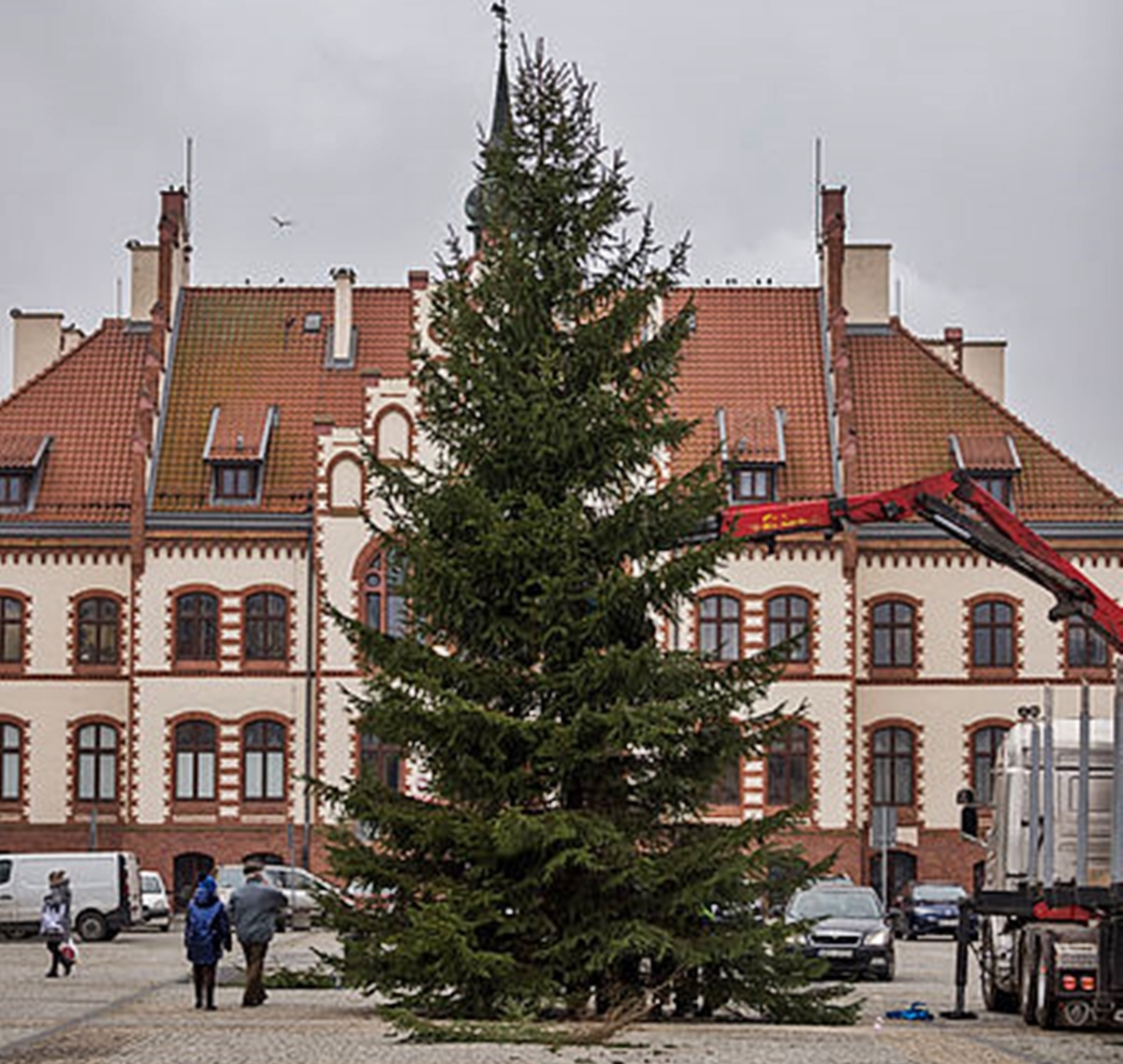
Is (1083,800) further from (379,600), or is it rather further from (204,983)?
(379,600)

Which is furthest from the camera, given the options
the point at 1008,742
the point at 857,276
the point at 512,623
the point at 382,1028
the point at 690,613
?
the point at 857,276

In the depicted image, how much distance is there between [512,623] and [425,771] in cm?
189

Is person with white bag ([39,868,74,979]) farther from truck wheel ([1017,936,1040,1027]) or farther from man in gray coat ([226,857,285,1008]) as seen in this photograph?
truck wheel ([1017,936,1040,1027])

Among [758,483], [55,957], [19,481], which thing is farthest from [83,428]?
[55,957]

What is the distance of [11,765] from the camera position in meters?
65.1

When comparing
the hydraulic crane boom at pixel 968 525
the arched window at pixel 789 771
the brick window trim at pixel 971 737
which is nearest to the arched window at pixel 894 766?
the brick window trim at pixel 971 737

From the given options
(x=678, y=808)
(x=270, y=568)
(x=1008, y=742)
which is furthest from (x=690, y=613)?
(x=678, y=808)

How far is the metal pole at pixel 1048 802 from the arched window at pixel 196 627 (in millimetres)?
39441

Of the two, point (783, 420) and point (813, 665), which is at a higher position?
point (783, 420)

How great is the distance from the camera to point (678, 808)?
1036 inches

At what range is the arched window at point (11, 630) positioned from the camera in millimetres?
65000

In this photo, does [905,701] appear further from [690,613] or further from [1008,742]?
[1008,742]

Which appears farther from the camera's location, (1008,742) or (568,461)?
(1008,742)

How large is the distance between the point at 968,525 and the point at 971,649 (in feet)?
112
